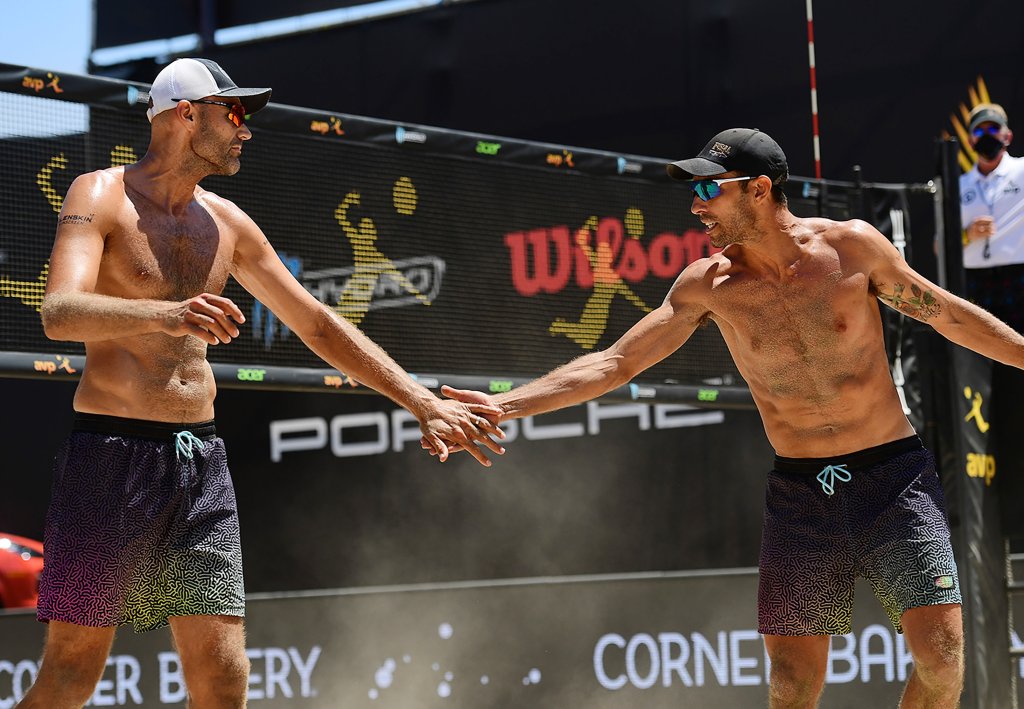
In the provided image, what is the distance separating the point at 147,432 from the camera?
3.67 meters

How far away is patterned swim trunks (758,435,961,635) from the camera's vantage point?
4098 millimetres

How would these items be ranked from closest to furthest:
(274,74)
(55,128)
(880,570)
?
(880,570) < (55,128) < (274,74)

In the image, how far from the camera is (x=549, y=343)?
19.1 feet

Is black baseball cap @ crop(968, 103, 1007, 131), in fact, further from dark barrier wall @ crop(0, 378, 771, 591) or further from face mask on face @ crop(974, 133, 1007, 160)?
dark barrier wall @ crop(0, 378, 771, 591)

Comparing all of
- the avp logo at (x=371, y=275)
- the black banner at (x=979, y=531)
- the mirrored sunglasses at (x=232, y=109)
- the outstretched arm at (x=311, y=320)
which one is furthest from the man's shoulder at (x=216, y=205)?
the black banner at (x=979, y=531)

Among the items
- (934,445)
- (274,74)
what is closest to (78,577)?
(934,445)

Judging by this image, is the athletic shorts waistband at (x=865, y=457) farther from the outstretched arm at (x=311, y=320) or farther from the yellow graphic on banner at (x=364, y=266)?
the yellow graphic on banner at (x=364, y=266)

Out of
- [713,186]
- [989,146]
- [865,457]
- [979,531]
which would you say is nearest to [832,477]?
[865,457]

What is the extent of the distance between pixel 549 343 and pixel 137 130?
74.1 inches

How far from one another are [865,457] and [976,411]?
2102mm

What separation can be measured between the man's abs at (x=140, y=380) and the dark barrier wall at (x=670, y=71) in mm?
5230

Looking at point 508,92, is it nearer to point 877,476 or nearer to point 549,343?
point 549,343

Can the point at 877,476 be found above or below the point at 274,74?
below

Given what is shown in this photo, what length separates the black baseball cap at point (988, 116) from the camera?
23.4 feet
